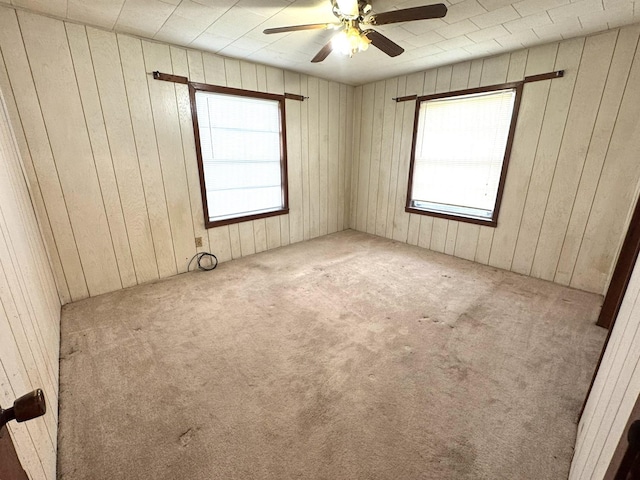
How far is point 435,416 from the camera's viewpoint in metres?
1.50

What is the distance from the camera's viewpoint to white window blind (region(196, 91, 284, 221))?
3180mm

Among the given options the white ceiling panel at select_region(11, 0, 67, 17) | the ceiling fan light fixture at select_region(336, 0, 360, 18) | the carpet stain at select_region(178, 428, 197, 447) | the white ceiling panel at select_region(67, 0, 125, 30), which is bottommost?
the carpet stain at select_region(178, 428, 197, 447)

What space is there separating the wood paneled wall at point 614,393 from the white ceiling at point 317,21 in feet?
6.97

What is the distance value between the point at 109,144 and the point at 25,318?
1852 millimetres

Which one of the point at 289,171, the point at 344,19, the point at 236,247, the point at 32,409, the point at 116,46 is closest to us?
the point at 32,409

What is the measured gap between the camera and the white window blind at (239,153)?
3.18 m

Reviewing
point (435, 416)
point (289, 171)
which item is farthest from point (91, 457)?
point (289, 171)

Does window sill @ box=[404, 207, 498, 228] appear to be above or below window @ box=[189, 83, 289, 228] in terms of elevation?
below

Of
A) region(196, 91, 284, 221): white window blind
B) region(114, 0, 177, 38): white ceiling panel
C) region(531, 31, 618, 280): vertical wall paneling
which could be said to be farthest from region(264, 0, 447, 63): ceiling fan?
region(531, 31, 618, 280): vertical wall paneling

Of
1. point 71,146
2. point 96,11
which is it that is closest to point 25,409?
point 71,146

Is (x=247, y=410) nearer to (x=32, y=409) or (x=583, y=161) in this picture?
(x=32, y=409)

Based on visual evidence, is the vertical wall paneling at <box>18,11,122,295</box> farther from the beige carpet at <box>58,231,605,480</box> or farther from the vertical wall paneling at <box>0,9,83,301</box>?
the beige carpet at <box>58,231,605,480</box>

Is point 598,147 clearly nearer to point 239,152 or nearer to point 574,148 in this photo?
point 574,148

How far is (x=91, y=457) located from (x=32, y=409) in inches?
45.2
